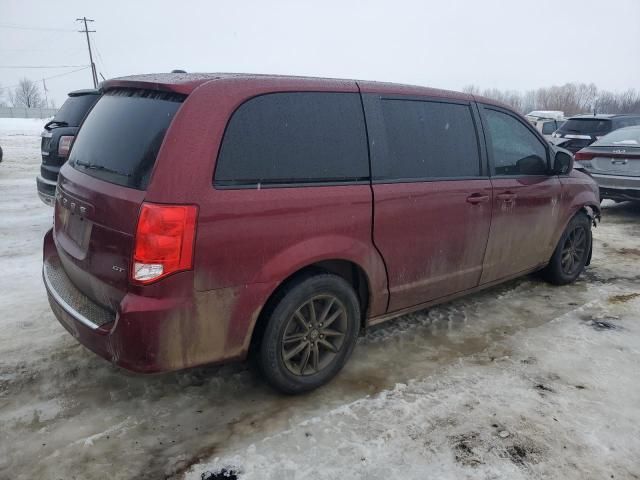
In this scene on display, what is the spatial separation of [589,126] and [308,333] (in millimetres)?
12020

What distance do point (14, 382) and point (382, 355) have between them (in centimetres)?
232

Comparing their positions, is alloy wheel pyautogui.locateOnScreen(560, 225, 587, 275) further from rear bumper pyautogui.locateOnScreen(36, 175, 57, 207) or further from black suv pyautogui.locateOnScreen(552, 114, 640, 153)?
black suv pyautogui.locateOnScreen(552, 114, 640, 153)

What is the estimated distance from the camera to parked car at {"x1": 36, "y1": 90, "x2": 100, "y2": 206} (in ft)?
20.5


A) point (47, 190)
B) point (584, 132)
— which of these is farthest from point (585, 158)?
point (47, 190)

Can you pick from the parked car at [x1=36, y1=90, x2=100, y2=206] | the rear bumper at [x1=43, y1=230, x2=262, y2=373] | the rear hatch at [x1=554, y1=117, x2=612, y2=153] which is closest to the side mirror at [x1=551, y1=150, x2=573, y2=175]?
the rear bumper at [x1=43, y1=230, x2=262, y2=373]

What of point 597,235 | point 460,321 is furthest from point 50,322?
point 597,235

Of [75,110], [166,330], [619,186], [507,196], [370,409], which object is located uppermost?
[75,110]

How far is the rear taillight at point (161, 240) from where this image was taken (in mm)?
2217

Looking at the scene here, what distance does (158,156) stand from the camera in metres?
2.29

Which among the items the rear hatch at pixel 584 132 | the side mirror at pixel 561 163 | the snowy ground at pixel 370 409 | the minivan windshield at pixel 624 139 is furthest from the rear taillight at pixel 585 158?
the snowy ground at pixel 370 409

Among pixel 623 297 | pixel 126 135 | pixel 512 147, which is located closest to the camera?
pixel 126 135

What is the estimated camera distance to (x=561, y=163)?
4246mm

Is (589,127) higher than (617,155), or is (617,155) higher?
(589,127)

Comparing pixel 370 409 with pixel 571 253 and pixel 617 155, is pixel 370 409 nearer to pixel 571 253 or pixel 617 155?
pixel 571 253
